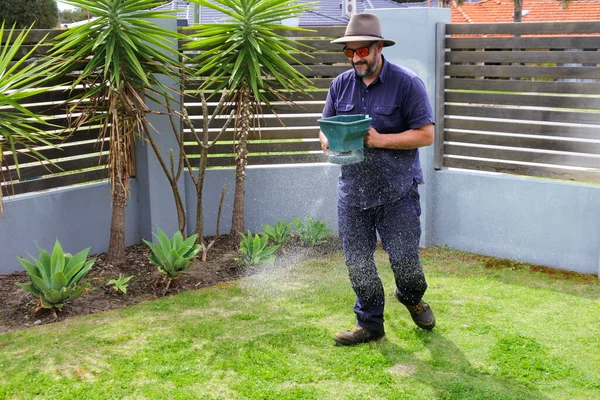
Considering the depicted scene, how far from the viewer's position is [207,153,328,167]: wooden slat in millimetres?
7312

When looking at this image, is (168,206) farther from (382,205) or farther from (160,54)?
(382,205)

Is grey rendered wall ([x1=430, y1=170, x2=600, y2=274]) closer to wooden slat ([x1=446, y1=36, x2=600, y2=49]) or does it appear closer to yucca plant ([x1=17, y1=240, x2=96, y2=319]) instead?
wooden slat ([x1=446, y1=36, x2=600, y2=49])

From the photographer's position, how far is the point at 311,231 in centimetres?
704

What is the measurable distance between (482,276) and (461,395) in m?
2.32

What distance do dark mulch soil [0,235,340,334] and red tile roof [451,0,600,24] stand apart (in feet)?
73.6

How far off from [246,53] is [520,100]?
7.53 feet

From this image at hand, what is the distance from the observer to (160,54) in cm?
609

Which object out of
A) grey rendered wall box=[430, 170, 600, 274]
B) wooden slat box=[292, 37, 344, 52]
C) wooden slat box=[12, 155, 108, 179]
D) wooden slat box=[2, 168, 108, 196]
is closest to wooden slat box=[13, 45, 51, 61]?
wooden slat box=[12, 155, 108, 179]

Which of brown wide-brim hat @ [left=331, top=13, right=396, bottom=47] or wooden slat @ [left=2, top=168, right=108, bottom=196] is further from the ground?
brown wide-brim hat @ [left=331, top=13, right=396, bottom=47]

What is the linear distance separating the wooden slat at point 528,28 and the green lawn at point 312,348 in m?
1.96

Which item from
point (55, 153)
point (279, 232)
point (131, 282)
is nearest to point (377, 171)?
point (131, 282)

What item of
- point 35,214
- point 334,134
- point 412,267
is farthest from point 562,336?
point 35,214

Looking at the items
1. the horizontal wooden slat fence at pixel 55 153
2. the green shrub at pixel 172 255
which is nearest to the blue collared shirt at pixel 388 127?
the green shrub at pixel 172 255

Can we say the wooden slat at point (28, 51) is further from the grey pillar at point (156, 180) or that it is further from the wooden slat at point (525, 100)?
the wooden slat at point (525, 100)
